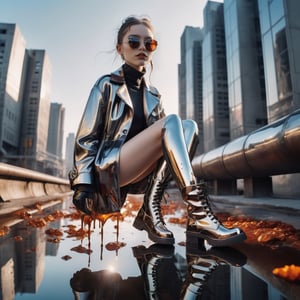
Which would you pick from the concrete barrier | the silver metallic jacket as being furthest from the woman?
the concrete barrier

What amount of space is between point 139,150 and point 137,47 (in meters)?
0.82

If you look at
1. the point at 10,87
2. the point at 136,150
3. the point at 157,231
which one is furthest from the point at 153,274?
the point at 10,87

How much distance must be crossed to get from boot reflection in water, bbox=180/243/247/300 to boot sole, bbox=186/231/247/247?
42 mm

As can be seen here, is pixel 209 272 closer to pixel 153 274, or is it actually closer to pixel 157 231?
pixel 153 274

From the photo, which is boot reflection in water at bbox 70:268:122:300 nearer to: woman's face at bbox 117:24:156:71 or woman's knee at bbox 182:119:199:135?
woman's knee at bbox 182:119:199:135

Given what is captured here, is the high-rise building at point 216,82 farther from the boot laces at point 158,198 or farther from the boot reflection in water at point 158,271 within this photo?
the boot reflection in water at point 158,271

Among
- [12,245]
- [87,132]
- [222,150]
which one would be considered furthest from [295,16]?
[12,245]

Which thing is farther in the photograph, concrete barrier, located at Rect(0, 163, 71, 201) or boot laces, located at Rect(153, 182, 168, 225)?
concrete barrier, located at Rect(0, 163, 71, 201)

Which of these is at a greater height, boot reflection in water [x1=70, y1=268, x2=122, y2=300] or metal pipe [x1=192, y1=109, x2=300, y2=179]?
metal pipe [x1=192, y1=109, x2=300, y2=179]

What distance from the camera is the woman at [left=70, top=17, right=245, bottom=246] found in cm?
146

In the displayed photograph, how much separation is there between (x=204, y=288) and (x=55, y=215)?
102 inches

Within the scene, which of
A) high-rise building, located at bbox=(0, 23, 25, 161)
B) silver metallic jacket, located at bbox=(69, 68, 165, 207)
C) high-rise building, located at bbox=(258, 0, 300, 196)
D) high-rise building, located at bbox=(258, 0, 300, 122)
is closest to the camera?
silver metallic jacket, located at bbox=(69, 68, 165, 207)

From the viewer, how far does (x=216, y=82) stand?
22922 millimetres

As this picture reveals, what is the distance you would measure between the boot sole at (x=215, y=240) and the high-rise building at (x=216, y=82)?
71.2ft
